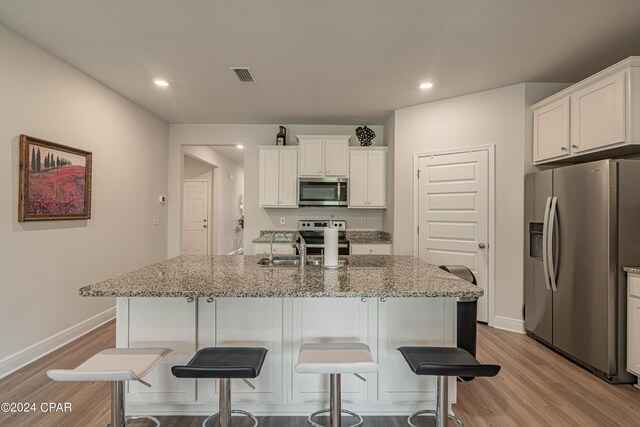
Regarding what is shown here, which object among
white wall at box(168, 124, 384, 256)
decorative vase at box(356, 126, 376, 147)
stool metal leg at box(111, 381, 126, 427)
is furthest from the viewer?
white wall at box(168, 124, 384, 256)

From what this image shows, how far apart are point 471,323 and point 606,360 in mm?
Result: 1052

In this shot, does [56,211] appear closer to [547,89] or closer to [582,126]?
[582,126]

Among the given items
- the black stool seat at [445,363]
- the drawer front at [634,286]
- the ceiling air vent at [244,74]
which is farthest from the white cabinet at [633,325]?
the ceiling air vent at [244,74]

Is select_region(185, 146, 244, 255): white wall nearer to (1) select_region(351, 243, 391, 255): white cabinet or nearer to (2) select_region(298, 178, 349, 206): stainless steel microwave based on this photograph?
(2) select_region(298, 178, 349, 206): stainless steel microwave

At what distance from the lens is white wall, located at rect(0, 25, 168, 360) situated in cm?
240

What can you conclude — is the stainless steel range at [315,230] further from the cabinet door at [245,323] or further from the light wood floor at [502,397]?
the cabinet door at [245,323]

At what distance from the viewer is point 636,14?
2.17 meters

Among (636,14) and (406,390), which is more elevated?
(636,14)

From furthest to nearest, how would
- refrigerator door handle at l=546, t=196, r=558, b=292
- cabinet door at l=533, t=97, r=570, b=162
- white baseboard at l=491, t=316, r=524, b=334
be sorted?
white baseboard at l=491, t=316, r=524, b=334, cabinet door at l=533, t=97, r=570, b=162, refrigerator door handle at l=546, t=196, r=558, b=292

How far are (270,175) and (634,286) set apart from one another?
393 centimetres

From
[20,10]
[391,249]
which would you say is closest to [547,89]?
[391,249]

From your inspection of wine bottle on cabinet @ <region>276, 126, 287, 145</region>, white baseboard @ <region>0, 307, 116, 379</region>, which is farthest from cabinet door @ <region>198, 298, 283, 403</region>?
wine bottle on cabinet @ <region>276, 126, 287, 145</region>

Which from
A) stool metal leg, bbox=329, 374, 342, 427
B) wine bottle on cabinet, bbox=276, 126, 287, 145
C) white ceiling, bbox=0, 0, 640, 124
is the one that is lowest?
stool metal leg, bbox=329, 374, 342, 427

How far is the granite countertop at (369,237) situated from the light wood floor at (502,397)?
188 centimetres
